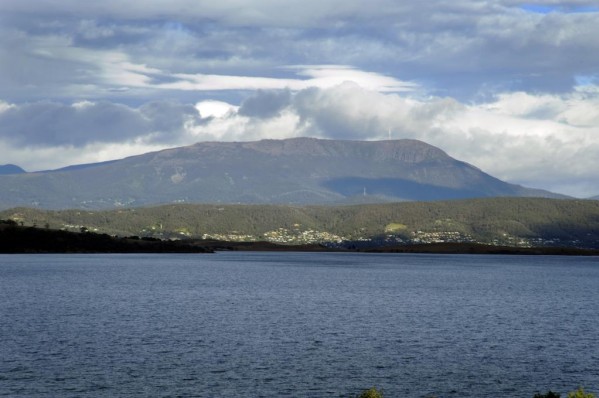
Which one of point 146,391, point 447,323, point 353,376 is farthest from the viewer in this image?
point 447,323

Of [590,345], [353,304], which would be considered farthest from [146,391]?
[353,304]

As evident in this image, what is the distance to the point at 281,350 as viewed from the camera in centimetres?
6844

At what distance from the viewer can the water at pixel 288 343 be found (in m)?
55.2

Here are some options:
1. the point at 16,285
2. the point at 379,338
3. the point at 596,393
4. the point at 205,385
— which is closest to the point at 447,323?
the point at 379,338

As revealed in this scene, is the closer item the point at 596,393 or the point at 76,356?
the point at 596,393

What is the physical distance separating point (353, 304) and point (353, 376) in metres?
53.6

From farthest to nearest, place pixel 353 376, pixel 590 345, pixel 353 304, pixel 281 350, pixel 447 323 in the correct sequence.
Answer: pixel 353 304
pixel 447 323
pixel 590 345
pixel 281 350
pixel 353 376

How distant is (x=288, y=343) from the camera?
237ft

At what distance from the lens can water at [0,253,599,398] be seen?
5525 centimetres

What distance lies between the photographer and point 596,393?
5375cm

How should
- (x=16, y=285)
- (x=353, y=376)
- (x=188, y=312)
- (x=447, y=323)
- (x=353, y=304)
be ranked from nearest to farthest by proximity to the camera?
1. (x=353, y=376)
2. (x=447, y=323)
3. (x=188, y=312)
4. (x=353, y=304)
5. (x=16, y=285)

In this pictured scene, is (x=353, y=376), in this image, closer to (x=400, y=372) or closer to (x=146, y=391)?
(x=400, y=372)

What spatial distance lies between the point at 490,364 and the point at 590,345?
1584 cm

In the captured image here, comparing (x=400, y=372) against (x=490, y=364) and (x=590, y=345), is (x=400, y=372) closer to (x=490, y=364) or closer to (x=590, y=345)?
(x=490, y=364)
